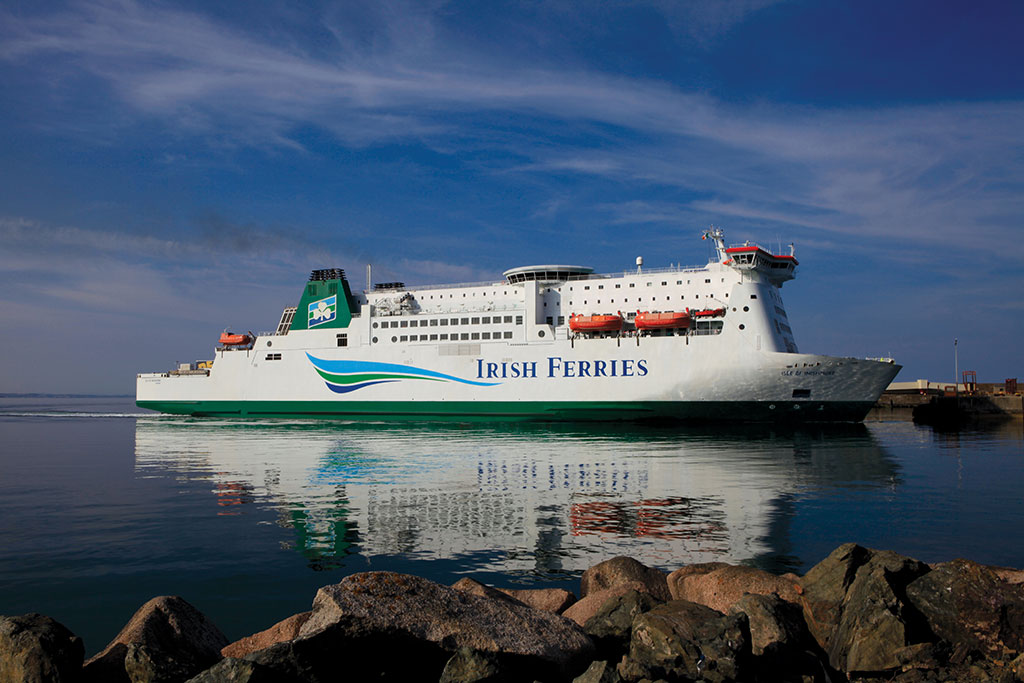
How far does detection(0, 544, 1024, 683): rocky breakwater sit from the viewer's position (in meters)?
3.76

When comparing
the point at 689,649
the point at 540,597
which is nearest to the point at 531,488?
the point at 540,597

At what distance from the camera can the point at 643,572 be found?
5.80 metres

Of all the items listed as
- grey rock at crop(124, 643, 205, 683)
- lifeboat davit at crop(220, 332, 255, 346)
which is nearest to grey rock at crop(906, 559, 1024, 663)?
grey rock at crop(124, 643, 205, 683)

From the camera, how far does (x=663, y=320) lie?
88.0ft

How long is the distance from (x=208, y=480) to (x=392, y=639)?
10.8 meters

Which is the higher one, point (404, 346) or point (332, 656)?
point (404, 346)

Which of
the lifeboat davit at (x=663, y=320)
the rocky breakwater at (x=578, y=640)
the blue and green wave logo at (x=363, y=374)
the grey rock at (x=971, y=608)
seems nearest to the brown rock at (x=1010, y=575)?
the rocky breakwater at (x=578, y=640)

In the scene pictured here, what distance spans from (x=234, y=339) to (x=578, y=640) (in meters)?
35.8

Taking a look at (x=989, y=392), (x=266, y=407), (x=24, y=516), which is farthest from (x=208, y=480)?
(x=989, y=392)

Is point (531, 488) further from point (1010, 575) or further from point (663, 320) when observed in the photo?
point (663, 320)

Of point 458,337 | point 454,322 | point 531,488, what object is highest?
point 454,322

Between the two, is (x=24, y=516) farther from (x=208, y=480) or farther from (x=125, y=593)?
(x=125, y=593)

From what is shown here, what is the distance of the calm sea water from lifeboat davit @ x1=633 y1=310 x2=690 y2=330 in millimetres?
8344

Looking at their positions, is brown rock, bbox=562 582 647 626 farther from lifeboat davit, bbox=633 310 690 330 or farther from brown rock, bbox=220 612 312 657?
lifeboat davit, bbox=633 310 690 330
